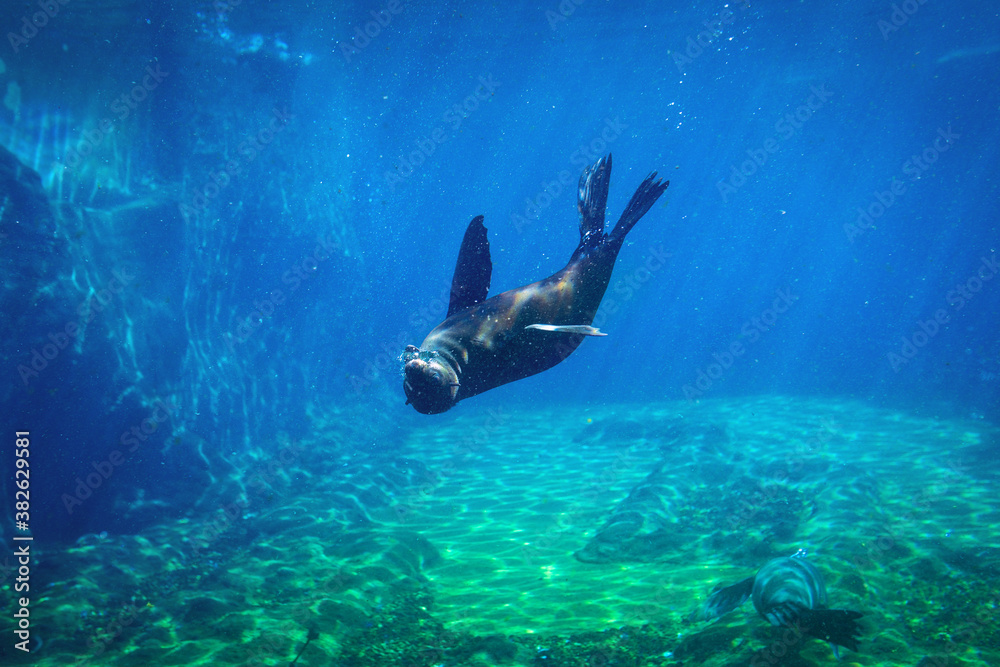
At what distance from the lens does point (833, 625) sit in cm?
333

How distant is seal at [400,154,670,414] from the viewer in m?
2.07

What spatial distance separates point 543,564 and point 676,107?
30.6 metres

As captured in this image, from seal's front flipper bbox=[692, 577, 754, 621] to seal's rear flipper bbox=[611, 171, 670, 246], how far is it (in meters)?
3.68

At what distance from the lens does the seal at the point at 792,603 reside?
330 cm

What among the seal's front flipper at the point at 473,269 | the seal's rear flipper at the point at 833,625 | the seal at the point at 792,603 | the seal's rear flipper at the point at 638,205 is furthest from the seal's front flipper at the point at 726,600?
the seal's front flipper at the point at 473,269

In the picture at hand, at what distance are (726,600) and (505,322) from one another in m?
3.94

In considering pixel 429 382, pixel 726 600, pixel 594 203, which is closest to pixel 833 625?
pixel 726 600

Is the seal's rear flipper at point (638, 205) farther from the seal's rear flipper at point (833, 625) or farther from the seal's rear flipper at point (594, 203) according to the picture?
the seal's rear flipper at point (833, 625)

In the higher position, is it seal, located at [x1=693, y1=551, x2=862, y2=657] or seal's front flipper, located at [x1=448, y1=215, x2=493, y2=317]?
seal's front flipper, located at [x1=448, y1=215, x2=493, y2=317]

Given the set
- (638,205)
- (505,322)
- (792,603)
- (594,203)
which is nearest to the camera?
(505,322)

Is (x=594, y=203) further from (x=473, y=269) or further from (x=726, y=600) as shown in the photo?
(x=726, y=600)

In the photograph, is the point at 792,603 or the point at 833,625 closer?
the point at 833,625

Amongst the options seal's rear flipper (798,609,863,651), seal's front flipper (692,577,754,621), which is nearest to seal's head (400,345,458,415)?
seal's rear flipper (798,609,863,651)

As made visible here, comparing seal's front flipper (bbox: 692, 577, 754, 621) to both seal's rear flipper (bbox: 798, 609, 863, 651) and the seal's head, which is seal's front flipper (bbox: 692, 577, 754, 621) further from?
the seal's head
